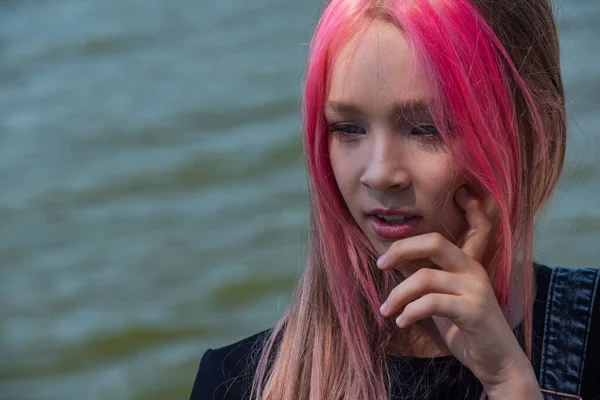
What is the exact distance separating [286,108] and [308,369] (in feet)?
8.82

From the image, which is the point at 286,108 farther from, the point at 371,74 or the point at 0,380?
the point at 371,74

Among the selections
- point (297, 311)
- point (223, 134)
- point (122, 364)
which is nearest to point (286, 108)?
point (223, 134)

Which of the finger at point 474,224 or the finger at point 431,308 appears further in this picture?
the finger at point 474,224

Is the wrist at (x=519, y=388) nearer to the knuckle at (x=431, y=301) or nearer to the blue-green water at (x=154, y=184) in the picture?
the knuckle at (x=431, y=301)

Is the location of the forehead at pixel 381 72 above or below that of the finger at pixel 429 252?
above

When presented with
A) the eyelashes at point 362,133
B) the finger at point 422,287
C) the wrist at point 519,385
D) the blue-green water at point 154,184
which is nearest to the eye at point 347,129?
the eyelashes at point 362,133

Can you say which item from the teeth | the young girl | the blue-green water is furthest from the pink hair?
the blue-green water

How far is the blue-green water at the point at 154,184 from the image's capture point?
3443 mm

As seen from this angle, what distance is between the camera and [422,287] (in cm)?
146

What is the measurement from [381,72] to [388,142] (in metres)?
0.09

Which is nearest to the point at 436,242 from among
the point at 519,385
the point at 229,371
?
the point at 519,385

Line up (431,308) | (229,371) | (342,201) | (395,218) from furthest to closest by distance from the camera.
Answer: (229,371) < (342,201) < (395,218) < (431,308)

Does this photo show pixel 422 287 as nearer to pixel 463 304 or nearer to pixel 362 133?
pixel 463 304

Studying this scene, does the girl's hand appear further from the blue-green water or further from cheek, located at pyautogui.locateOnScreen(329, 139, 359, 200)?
the blue-green water
